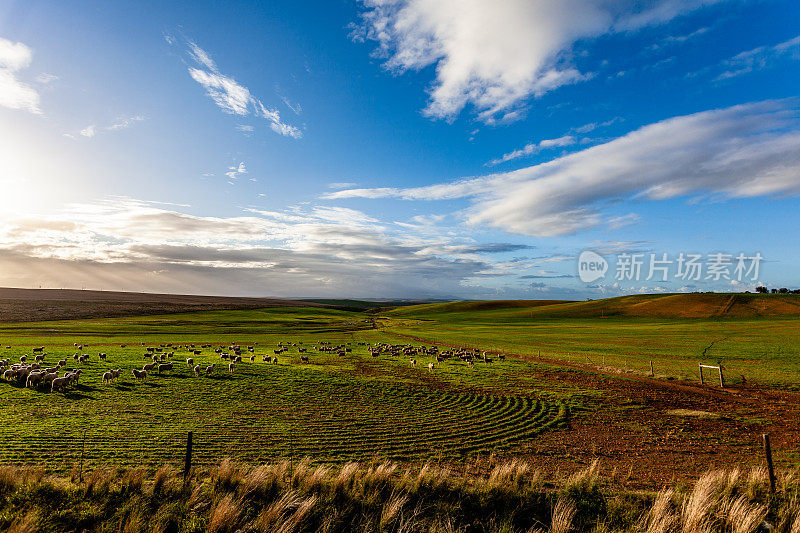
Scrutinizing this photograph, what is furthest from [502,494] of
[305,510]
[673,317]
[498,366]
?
[673,317]

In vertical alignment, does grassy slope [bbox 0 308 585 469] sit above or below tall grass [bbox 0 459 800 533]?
below

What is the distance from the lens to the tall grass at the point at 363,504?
7758mm

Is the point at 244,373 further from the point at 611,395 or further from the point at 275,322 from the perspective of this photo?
the point at 275,322

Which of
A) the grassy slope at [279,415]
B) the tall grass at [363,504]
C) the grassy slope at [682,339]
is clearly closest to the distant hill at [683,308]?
the grassy slope at [682,339]

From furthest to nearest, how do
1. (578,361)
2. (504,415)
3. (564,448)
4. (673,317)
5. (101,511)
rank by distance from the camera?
1. (673,317)
2. (578,361)
3. (504,415)
4. (564,448)
5. (101,511)

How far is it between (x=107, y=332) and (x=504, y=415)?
95912 millimetres

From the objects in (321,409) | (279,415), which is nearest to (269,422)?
(279,415)

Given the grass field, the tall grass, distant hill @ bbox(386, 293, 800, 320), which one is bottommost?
the grass field

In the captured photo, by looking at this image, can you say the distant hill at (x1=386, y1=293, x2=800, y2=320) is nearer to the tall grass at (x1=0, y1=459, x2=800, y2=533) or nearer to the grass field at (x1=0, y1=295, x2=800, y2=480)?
the grass field at (x1=0, y1=295, x2=800, y2=480)

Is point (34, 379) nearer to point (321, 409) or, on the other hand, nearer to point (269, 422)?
point (269, 422)

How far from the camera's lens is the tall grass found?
776cm

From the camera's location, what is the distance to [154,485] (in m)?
9.21

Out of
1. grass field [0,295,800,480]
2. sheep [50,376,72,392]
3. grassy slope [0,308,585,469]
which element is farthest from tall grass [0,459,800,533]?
sheep [50,376,72,392]

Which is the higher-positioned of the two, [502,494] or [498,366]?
[502,494]
